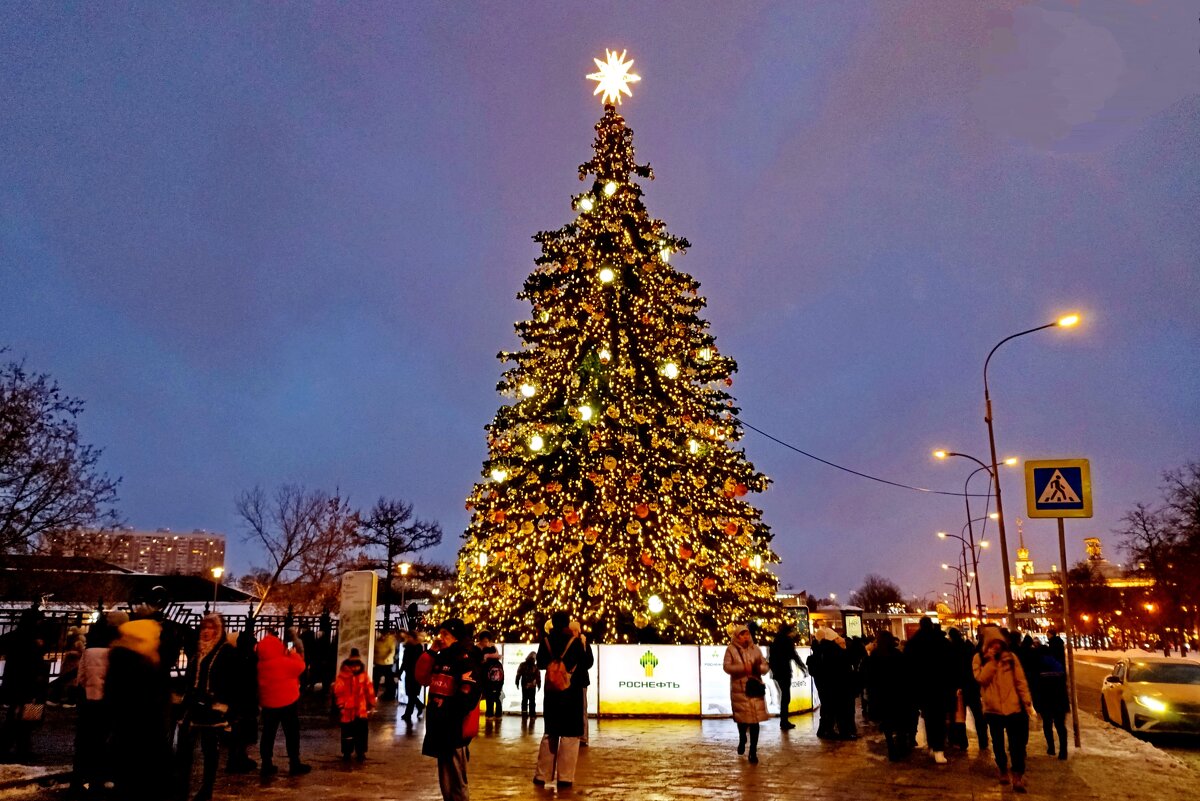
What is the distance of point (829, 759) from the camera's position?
12328 millimetres

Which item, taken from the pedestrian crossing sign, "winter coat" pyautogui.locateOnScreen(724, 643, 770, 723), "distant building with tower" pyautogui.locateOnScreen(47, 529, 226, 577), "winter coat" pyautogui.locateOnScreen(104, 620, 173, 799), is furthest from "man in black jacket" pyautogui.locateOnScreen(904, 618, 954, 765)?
"distant building with tower" pyautogui.locateOnScreen(47, 529, 226, 577)

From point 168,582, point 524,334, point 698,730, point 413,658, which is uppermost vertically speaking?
point 524,334

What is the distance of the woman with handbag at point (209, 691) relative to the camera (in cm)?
893

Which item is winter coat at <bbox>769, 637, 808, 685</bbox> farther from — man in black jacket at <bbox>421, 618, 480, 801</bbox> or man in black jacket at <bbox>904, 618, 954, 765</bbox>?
man in black jacket at <bbox>421, 618, 480, 801</bbox>

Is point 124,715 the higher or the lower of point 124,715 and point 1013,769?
the higher

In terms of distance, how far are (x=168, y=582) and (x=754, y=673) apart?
1020 inches

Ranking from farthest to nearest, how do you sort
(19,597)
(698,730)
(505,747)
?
(19,597) → (698,730) → (505,747)

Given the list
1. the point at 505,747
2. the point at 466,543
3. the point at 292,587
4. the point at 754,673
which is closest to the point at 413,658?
the point at 505,747

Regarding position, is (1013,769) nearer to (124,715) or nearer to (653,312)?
(124,715)

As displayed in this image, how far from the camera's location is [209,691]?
358 inches

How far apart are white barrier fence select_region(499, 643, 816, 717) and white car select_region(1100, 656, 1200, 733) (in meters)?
6.74

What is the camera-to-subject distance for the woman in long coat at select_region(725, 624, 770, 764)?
12016mm

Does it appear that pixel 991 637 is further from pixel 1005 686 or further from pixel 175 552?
pixel 175 552

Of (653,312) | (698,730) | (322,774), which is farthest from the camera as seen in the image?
(653,312)
